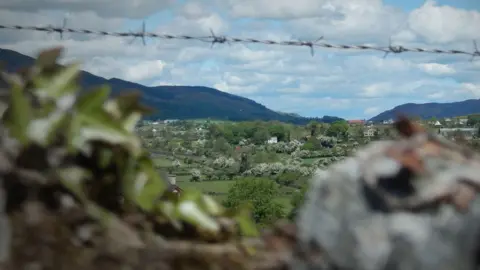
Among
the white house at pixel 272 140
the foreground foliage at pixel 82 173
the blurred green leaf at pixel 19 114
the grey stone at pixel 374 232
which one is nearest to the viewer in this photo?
the grey stone at pixel 374 232

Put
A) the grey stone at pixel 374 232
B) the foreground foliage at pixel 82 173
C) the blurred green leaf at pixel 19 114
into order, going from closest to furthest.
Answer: the grey stone at pixel 374 232, the foreground foliage at pixel 82 173, the blurred green leaf at pixel 19 114

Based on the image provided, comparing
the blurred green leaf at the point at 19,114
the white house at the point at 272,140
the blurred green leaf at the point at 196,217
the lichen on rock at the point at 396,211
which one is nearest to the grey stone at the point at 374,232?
the lichen on rock at the point at 396,211

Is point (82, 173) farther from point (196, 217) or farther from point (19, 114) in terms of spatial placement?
point (196, 217)

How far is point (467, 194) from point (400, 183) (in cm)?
20

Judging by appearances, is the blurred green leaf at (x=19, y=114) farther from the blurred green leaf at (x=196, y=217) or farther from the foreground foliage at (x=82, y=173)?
the blurred green leaf at (x=196, y=217)

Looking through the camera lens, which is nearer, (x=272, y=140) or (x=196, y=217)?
(x=196, y=217)

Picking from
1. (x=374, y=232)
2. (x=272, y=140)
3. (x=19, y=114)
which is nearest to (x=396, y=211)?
(x=374, y=232)

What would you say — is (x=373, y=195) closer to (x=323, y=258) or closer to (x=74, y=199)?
(x=323, y=258)

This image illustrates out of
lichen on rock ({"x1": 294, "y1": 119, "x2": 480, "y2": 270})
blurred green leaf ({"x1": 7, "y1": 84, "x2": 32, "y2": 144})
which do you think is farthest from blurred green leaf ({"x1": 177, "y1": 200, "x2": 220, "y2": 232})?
blurred green leaf ({"x1": 7, "y1": 84, "x2": 32, "y2": 144})

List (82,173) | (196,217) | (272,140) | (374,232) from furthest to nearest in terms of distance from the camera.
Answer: (272,140) < (196,217) < (82,173) < (374,232)

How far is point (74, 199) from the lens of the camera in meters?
2.65

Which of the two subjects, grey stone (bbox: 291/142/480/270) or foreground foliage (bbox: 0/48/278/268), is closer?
grey stone (bbox: 291/142/480/270)

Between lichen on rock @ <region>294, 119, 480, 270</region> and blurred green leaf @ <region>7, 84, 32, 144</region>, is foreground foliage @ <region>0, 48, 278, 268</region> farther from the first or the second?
lichen on rock @ <region>294, 119, 480, 270</region>

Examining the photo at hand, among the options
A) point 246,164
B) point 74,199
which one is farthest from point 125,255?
point 246,164
